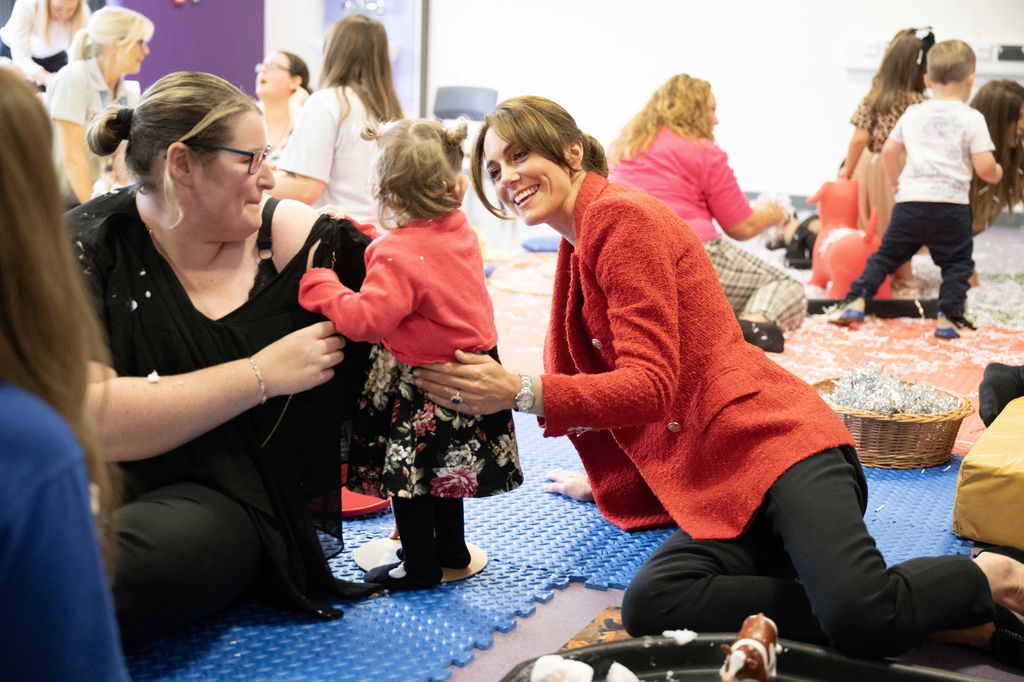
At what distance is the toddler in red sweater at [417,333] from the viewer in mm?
1780

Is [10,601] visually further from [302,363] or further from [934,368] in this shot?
[934,368]

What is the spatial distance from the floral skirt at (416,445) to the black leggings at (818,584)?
1.10ft

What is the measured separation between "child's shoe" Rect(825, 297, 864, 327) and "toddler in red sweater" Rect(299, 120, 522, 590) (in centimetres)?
304

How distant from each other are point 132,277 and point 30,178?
103cm

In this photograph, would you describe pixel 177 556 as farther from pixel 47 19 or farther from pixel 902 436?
pixel 47 19

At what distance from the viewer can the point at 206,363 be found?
1701mm

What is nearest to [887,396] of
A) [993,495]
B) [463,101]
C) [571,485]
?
[993,495]

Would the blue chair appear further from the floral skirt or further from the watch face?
Answer: the watch face

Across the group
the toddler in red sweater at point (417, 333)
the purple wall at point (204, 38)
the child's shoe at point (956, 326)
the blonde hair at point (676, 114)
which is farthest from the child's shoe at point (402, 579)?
the purple wall at point (204, 38)

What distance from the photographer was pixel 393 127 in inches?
72.3

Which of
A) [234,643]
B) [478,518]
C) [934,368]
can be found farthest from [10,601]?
[934,368]

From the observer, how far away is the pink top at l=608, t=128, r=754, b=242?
13.2 ft

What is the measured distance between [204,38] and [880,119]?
14.8 ft

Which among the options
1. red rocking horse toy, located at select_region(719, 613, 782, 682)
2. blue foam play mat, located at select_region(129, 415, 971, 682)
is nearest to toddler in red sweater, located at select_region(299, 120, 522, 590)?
blue foam play mat, located at select_region(129, 415, 971, 682)
